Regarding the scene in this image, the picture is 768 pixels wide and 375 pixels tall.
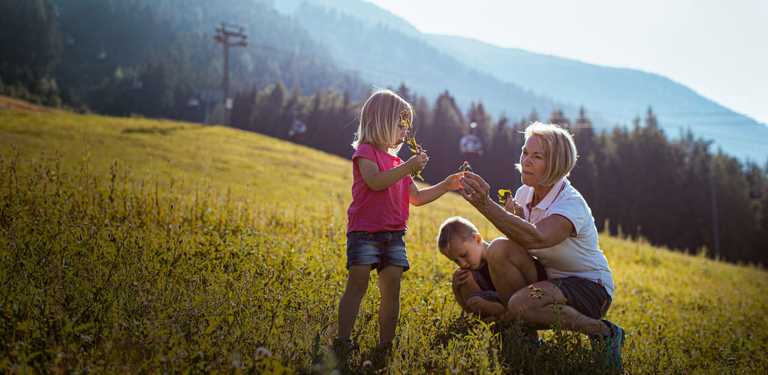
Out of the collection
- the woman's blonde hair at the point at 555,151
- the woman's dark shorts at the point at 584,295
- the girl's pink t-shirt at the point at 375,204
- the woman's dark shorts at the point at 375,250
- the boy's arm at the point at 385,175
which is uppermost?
the woman's blonde hair at the point at 555,151

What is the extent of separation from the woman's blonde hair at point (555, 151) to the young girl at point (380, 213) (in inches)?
32.6

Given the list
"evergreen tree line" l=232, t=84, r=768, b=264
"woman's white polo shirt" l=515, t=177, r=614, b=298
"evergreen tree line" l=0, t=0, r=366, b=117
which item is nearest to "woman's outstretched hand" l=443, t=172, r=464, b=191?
"woman's white polo shirt" l=515, t=177, r=614, b=298

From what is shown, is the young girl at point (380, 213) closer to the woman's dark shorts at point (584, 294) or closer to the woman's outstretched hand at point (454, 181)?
the woman's outstretched hand at point (454, 181)

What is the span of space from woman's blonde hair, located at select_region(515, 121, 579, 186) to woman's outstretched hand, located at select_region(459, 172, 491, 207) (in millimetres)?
781

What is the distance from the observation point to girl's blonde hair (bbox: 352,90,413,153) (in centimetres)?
460

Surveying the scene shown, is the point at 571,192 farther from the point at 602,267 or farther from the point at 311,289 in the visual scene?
the point at 311,289

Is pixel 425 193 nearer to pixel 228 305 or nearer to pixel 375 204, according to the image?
pixel 375 204

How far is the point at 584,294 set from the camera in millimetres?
4969

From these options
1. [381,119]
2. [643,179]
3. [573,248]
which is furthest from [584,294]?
[643,179]

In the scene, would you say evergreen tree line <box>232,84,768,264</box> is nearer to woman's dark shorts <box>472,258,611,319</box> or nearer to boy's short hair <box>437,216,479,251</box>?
boy's short hair <box>437,216,479,251</box>

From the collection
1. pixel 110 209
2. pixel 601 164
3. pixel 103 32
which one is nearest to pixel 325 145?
pixel 601 164

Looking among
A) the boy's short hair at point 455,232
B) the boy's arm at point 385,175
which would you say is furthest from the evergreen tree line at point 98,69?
the boy's arm at point 385,175

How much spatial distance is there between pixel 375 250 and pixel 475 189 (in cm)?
87

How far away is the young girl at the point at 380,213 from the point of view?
436 centimetres
